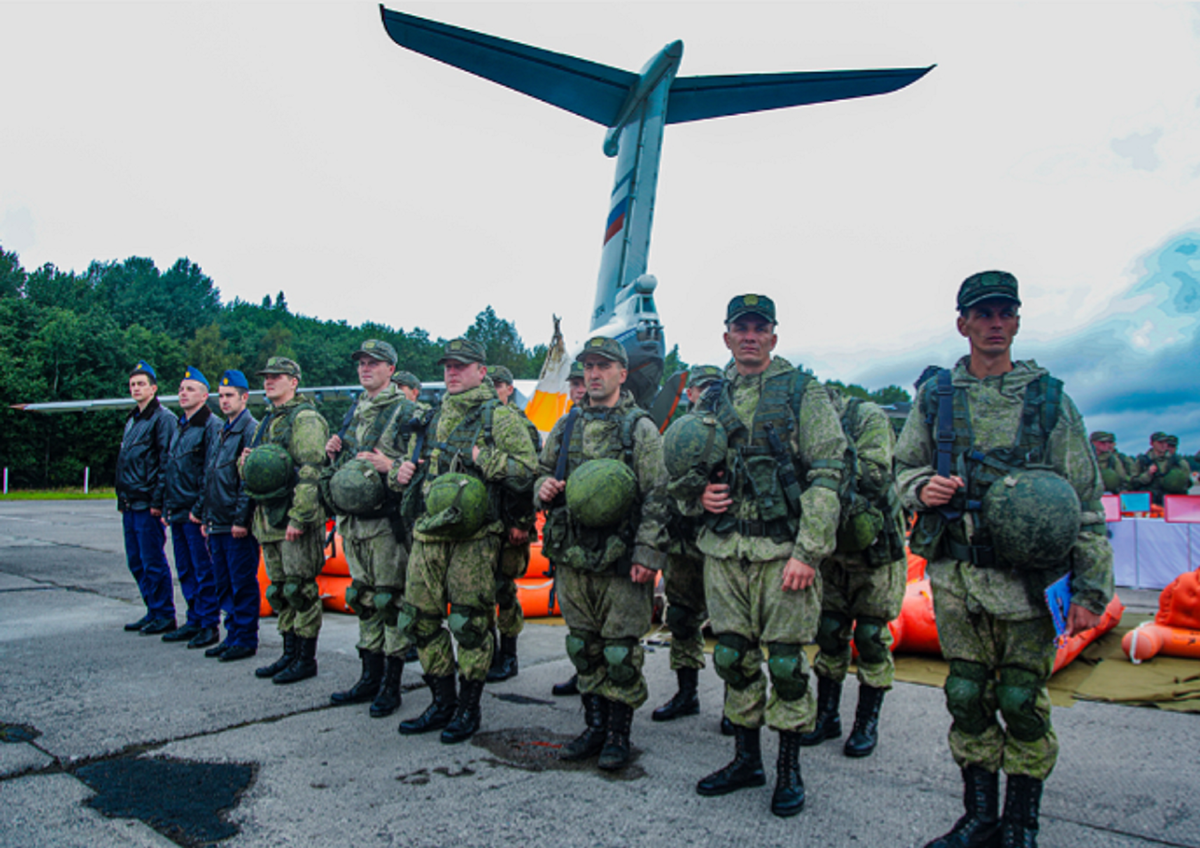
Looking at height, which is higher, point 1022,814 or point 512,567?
point 512,567

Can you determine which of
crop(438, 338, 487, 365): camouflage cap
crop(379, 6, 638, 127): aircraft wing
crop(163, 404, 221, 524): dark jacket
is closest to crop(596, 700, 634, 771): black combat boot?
crop(438, 338, 487, 365): camouflage cap

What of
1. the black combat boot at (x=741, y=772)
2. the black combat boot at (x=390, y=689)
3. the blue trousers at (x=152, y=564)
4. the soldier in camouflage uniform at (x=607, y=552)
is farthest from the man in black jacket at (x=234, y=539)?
the black combat boot at (x=741, y=772)

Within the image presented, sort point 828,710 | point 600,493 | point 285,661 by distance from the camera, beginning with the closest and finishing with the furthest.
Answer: point 600,493
point 828,710
point 285,661

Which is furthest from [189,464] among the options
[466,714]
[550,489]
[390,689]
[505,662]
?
[550,489]

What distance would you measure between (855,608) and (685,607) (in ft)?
3.33

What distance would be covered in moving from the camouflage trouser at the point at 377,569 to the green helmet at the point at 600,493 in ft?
5.23

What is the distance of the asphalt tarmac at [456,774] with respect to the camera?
2799 millimetres

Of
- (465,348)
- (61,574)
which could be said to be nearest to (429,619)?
(465,348)

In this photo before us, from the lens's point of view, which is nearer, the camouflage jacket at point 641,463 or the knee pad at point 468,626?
the camouflage jacket at point 641,463

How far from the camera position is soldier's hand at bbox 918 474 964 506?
2.77 metres

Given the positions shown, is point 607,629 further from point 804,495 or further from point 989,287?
point 989,287

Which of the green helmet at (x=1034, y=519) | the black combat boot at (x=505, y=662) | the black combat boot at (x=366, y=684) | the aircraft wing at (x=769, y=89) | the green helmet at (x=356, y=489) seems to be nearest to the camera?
the green helmet at (x=1034, y=519)

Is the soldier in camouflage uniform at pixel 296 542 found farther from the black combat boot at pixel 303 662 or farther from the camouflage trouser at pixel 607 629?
the camouflage trouser at pixel 607 629

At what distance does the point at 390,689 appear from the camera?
4395 millimetres
